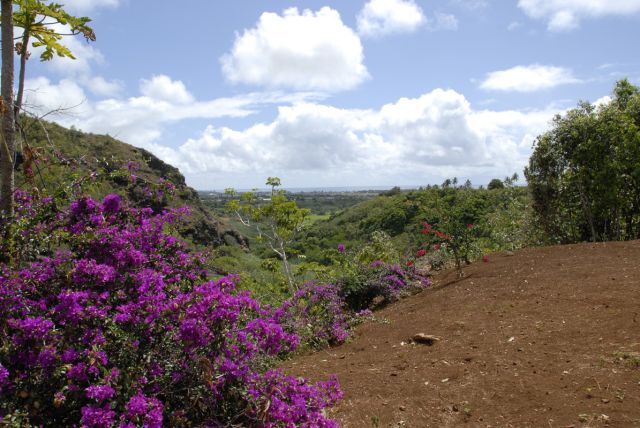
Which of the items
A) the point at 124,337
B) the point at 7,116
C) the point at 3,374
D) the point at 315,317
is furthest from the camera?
the point at 315,317

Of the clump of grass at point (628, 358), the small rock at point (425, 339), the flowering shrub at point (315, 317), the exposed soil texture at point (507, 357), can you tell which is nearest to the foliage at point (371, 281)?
the flowering shrub at point (315, 317)

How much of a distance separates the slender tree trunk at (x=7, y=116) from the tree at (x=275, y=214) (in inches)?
313

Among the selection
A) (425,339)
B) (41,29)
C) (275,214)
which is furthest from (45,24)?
(275,214)

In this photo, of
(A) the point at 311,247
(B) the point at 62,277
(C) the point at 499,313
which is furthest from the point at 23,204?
(A) the point at 311,247

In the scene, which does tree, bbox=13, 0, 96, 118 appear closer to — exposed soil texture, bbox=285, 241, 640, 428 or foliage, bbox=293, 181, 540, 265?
exposed soil texture, bbox=285, 241, 640, 428

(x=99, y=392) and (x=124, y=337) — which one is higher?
(x=124, y=337)

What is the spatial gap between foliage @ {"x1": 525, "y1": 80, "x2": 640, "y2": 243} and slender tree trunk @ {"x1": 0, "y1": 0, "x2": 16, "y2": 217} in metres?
11.9

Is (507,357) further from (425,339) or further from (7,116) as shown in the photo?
(7,116)

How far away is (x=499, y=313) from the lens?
244 inches

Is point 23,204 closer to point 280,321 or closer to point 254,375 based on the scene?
point 254,375

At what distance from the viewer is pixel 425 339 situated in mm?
5711

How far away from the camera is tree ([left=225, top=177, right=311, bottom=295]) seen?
1159 cm

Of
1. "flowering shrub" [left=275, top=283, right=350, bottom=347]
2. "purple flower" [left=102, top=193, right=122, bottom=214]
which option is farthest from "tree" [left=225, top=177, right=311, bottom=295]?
"purple flower" [left=102, top=193, right=122, bottom=214]

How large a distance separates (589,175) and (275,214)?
802cm
